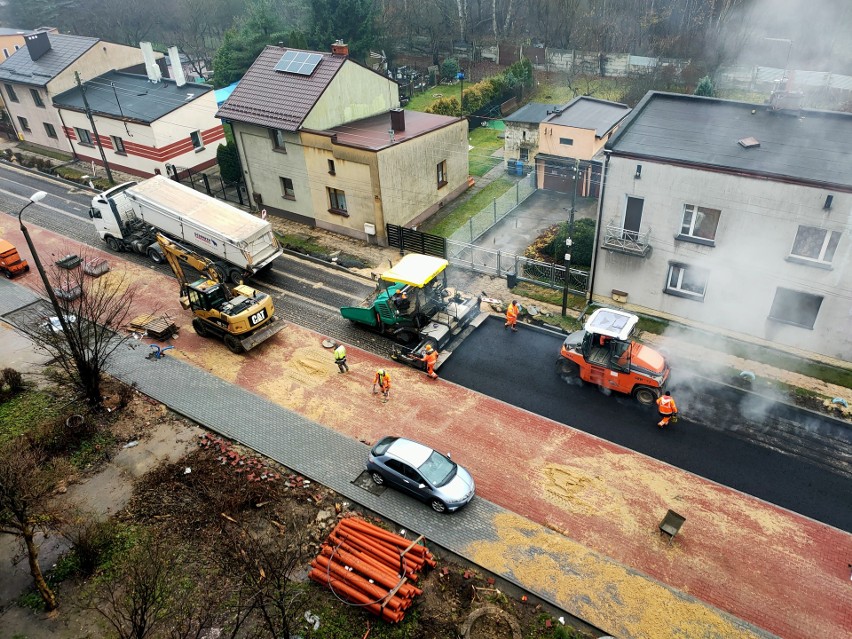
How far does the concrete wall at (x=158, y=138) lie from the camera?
3594 cm

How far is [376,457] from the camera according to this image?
16.1 meters

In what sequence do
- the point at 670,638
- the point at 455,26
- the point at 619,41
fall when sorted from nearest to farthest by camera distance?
the point at 670,638, the point at 619,41, the point at 455,26

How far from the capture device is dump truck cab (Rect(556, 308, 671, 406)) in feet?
59.8

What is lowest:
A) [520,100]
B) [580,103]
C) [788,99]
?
[520,100]

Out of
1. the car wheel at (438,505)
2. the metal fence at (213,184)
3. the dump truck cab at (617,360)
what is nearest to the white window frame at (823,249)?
the dump truck cab at (617,360)

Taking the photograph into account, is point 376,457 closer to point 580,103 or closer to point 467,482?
point 467,482

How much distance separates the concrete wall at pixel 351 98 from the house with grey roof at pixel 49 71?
21.9 metres

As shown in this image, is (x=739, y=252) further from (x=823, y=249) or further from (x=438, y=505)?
(x=438, y=505)

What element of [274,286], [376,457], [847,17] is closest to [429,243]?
[274,286]

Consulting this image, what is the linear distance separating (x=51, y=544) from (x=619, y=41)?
59.0 m

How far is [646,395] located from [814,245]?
767 cm

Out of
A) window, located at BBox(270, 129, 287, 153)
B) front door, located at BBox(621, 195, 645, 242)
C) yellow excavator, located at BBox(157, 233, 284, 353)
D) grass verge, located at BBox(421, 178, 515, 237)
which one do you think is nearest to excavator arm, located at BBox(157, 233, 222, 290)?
yellow excavator, located at BBox(157, 233, 284, 353)

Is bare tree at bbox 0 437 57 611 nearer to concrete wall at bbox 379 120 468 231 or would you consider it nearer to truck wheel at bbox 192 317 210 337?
truck wheel at bbox 192 317 210 337

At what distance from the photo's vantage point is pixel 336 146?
92.3 ft
